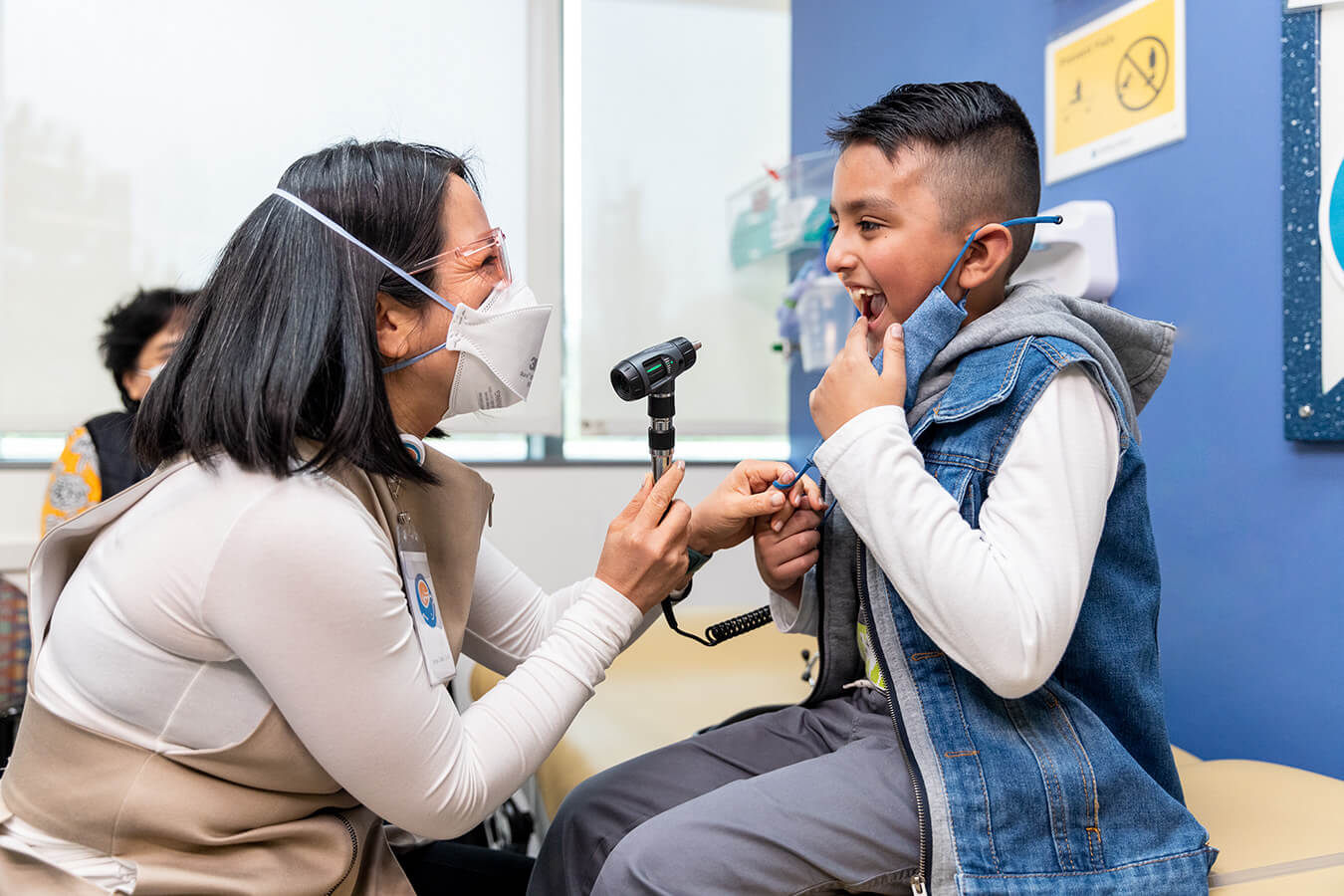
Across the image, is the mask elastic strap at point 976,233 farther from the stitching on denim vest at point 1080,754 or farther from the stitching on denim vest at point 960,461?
the stitching on denim vest at point 1080,754

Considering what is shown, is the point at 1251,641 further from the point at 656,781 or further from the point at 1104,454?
the point at 656,781

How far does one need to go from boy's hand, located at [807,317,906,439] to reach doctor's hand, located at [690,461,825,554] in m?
0.12

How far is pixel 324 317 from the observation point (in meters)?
1.05

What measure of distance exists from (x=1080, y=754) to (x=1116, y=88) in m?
1.28

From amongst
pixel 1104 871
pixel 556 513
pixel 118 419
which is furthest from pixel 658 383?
pixel 556 513

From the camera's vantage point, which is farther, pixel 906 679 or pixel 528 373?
pixel 528 373

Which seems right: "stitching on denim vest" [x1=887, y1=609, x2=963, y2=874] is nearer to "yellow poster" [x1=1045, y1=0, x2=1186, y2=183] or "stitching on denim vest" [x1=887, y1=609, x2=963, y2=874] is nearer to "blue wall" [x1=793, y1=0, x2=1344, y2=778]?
"blue wall" [x1=793, y1=0, x2=1344, y2=778]

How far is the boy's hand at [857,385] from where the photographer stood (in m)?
1.07

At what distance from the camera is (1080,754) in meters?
1.00

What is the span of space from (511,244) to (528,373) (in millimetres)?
2220

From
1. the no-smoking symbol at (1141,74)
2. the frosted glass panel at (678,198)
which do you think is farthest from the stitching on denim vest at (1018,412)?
the frosted glass panel at (678,198)

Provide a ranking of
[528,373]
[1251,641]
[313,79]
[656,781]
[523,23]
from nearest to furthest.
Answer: [656,781] < [528,373] < [1251,641] < [313,79] < [523,23]

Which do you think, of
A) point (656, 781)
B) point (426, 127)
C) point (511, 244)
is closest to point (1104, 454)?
point (656, 781)

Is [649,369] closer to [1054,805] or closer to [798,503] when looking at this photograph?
[798,503]
